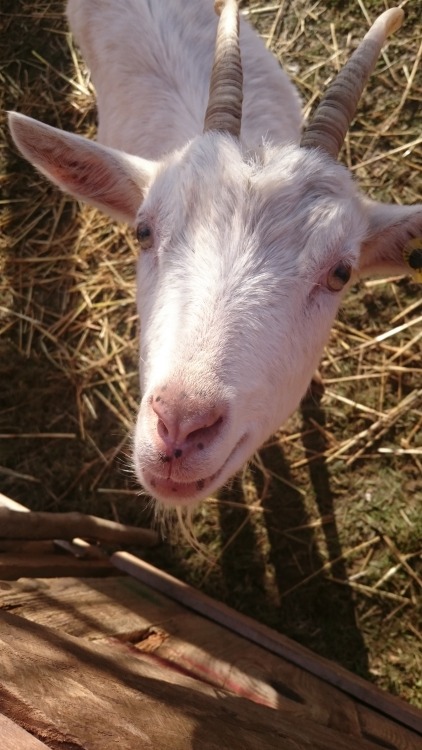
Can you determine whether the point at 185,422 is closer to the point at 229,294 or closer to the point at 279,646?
the point at 229,294

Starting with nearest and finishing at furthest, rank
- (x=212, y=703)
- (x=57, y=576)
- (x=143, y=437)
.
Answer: (x=212, y=703) → (x=143, y=437) → (x=57, y=576)

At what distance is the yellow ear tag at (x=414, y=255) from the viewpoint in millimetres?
2345

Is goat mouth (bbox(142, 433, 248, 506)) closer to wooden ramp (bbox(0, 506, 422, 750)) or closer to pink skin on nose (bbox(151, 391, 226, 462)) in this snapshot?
pink skin on nose (bbox(151, 391, 226, 462))

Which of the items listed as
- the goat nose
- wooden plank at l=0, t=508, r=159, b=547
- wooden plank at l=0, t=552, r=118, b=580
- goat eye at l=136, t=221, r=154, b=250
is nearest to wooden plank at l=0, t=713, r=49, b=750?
the goat nose

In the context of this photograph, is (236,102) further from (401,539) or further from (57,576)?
(401,539)

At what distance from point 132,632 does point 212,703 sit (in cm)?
79

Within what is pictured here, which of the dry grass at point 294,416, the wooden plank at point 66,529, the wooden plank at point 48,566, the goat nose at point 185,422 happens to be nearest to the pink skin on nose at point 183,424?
the goat nose at point 185,422

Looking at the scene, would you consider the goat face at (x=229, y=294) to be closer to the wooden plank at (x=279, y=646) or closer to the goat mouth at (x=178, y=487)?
the goat mouth at (x=178, y=487)

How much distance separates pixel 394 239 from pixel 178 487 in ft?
4.69

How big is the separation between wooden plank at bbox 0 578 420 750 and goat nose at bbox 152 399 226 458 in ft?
2.71

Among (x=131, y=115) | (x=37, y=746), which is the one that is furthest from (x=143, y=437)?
(x=131, y=115)

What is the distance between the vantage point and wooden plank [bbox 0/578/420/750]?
84.1 inches

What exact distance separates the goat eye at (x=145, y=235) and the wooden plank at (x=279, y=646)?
2.01 metres

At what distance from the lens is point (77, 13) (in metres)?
3.79
